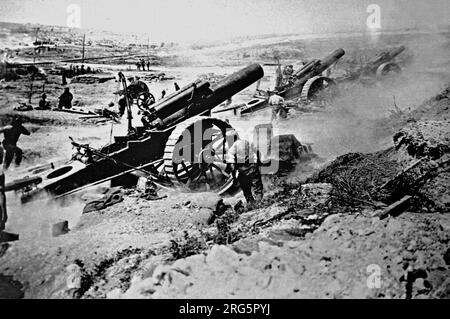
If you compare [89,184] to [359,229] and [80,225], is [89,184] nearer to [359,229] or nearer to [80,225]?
[80,225]

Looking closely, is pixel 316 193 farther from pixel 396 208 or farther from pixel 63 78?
pixel 63 78

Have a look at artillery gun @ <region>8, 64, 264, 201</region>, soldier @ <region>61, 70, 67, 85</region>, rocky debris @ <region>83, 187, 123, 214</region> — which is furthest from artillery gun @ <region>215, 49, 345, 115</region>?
soldier @ <region>61, 70, 67, 85</region>

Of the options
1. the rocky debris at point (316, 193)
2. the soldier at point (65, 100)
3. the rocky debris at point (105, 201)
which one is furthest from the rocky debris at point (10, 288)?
the soldier at point (65, 100)

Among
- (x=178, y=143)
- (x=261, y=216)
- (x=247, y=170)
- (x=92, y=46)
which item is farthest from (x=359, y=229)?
(x=92, y=46)

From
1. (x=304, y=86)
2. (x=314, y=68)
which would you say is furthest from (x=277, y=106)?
(x=314, y=68)

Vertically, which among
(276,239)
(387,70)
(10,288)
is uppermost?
(387,70)
